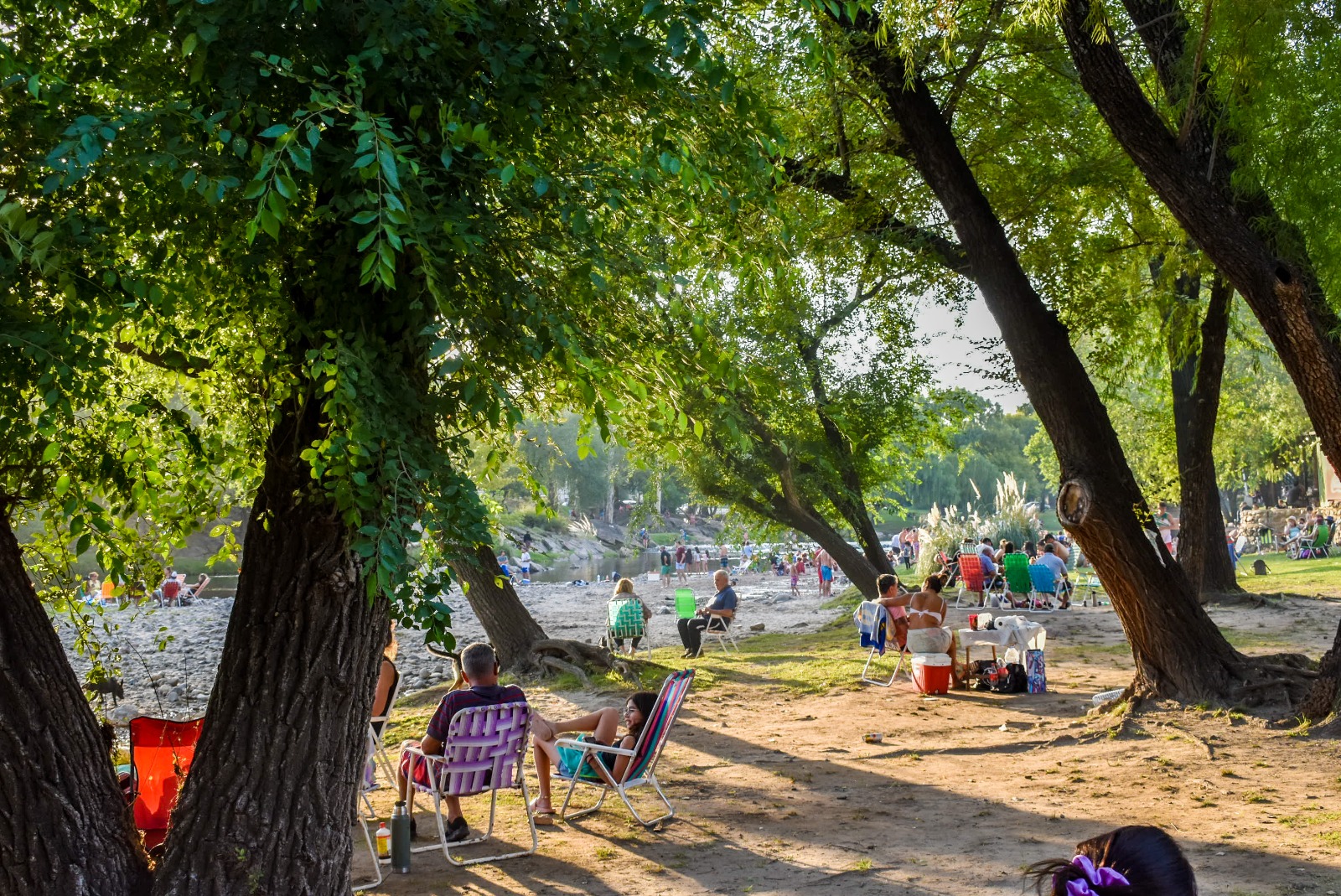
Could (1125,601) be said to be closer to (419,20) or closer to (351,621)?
(351,621)

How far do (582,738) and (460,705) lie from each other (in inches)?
40.8

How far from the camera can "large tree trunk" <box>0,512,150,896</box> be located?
13.5ft

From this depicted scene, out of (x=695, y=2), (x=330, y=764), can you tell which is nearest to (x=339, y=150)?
(x=695, y=2)

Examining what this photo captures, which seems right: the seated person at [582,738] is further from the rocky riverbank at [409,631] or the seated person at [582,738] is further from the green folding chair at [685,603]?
the green folding chair at [685,603]

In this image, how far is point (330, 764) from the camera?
15.0 ft

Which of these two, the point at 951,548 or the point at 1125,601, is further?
the point at 951,548

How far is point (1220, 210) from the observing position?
803cm

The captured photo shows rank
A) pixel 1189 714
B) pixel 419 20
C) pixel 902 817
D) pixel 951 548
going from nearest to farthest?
pixel 419 20
pixel 902 817
pixel 1189 714
pixel 951 548

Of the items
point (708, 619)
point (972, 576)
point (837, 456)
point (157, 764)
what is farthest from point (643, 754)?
point (972, 576)

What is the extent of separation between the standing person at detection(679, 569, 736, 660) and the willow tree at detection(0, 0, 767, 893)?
38.9 feet

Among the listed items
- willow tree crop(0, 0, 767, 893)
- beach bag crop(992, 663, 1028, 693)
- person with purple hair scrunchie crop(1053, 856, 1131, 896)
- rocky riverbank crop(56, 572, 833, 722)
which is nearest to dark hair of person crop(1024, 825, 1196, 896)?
person with purple hair scrunchie crop(1053, 856, 1131, 896)

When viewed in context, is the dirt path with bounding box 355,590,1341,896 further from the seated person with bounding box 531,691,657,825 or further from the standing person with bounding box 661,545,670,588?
the standing person with bounding box 661,545,670,588

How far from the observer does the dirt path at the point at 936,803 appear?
5738 mm

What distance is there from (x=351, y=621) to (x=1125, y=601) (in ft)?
22.8
